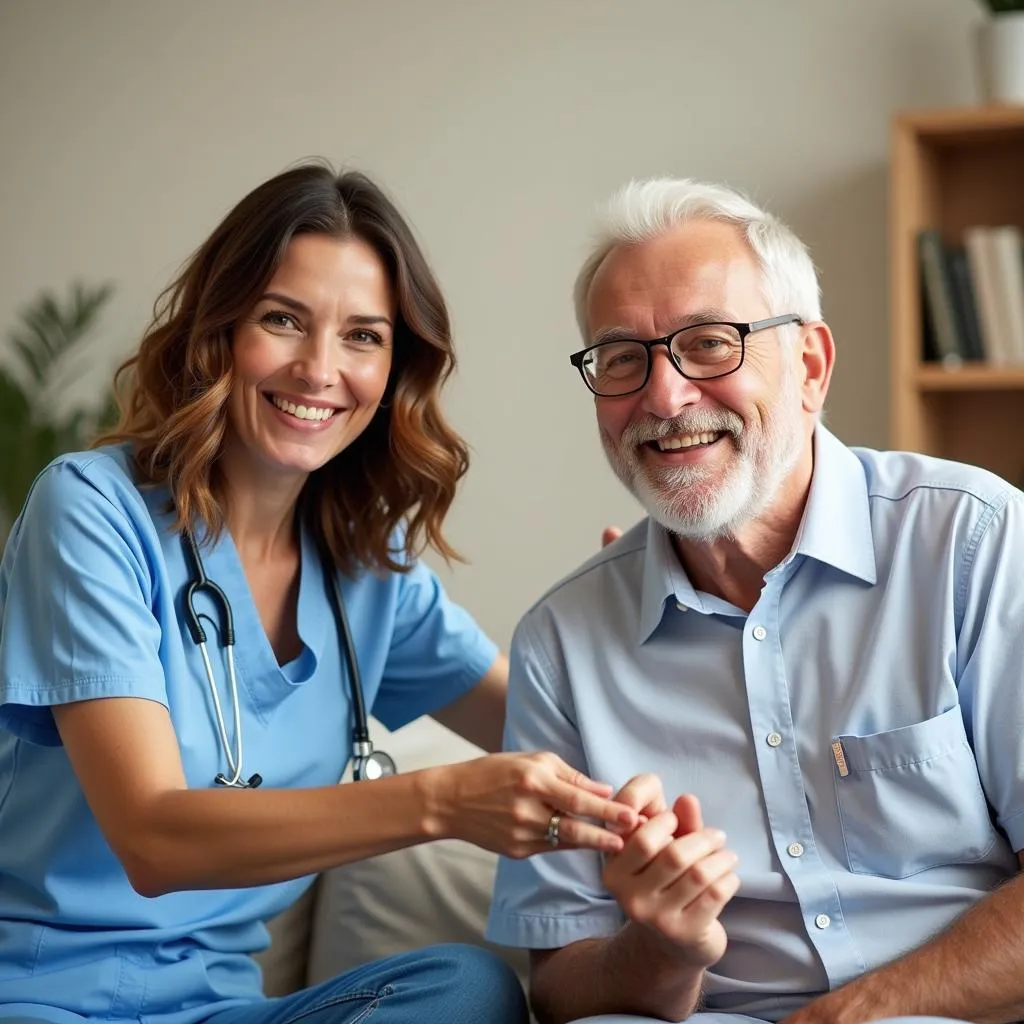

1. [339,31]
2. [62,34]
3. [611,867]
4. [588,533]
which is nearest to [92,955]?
[611,867]

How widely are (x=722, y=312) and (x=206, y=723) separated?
2.72 ft

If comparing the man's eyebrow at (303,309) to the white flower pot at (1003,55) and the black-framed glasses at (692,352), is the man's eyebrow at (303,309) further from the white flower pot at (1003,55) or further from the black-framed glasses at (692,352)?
the white flower pot at (1003,55)

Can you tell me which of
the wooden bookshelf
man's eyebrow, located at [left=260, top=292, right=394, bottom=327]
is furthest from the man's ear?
the wooden bookshelf

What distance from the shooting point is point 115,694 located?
160 centimetres

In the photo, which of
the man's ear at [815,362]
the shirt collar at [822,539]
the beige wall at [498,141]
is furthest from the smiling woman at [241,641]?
the beige wall at [498,141]

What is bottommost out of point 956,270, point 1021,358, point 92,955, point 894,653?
point 92,955

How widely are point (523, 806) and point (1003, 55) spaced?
2.31m

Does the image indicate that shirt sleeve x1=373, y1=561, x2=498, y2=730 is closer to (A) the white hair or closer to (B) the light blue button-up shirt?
(B) the light blue button-up shirt

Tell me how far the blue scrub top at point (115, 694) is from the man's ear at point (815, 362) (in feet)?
2.42

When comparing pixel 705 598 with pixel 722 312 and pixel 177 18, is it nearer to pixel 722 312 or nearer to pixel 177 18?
pixel 722 312

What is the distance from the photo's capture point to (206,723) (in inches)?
71.0

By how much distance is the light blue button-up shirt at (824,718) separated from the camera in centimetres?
155

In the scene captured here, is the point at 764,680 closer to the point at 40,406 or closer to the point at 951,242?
the point at 951,242

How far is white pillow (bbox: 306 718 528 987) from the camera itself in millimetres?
2061
